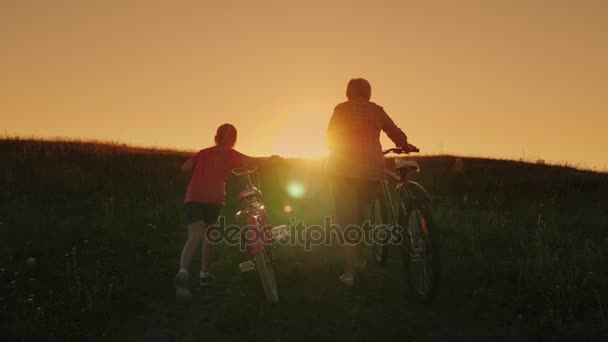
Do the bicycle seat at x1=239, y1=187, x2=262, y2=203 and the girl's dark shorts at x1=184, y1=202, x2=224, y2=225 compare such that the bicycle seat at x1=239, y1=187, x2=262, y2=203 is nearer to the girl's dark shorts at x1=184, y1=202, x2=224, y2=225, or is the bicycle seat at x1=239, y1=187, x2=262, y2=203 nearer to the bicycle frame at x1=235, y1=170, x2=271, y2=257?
the bicycle frame at x1=235, y1=170, x2=271, y2=257

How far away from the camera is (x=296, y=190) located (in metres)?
14.3

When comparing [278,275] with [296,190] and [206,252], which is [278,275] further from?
[296,190]

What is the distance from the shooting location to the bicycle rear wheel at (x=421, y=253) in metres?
6.13

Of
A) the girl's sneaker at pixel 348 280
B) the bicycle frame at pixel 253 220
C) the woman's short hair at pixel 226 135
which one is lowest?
the girl's sneaker at pixel 348 280

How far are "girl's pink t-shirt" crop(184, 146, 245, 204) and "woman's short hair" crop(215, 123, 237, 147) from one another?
0.33ft

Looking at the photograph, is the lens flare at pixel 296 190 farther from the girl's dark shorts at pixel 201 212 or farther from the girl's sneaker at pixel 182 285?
the girl's sneaker at pixel 182 285

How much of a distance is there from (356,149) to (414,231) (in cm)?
126

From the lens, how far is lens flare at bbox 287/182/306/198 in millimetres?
14242

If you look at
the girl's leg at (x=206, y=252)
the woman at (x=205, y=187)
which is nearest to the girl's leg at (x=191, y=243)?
the woman at (x=205, y=187)

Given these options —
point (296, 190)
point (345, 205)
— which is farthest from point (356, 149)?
point (296, 190)

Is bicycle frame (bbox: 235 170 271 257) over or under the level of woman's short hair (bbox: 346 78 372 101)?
under

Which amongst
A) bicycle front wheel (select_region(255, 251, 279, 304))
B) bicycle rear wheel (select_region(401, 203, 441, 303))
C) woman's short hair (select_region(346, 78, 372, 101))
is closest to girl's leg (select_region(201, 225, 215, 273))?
bicycle front wheel (select_region(255, 251, 279, 304))

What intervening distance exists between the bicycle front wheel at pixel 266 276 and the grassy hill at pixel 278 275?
16cm

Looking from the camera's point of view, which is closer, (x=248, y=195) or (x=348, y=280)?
(x=248, y=195)
